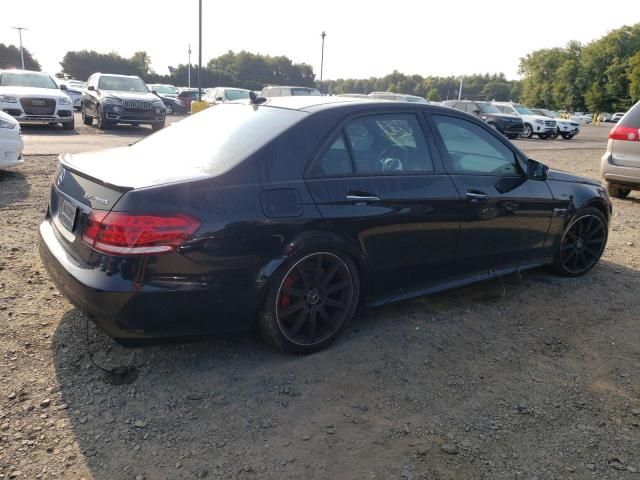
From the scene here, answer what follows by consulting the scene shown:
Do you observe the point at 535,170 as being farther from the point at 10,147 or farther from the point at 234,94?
the point at 234,94

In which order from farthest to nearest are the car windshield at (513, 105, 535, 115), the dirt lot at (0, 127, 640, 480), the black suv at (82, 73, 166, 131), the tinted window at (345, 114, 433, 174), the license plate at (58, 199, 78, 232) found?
the car windshield at (513, 105, 535, 115) → the black suv at (82, 73, 166, 131) → the tinted window at (345, 114, 433, 174) → the license plate at (58, 199, 78, 232) → the dirt lot at (0, 127, 640, 480)

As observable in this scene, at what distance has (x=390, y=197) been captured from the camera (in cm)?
351

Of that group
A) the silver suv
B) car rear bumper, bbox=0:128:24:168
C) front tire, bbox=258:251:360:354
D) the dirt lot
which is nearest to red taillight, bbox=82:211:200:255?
front tire, bbox=258:251:360:354

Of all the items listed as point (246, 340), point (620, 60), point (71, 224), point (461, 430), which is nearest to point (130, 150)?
point (71, 224)

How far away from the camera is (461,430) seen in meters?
2.74

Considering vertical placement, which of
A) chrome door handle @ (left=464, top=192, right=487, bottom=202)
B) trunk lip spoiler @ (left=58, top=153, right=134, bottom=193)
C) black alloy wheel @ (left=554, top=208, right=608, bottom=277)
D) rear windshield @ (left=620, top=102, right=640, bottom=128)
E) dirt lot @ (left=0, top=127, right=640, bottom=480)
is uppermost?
rear windshield @ (left=620, top=102, right=640, bottom=128)

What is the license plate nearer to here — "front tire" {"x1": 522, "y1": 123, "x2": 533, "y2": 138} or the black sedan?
the black sedan

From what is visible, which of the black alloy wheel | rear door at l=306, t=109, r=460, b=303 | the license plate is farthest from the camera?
the black alloy wheel

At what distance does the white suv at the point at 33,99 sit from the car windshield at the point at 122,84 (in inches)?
52.3

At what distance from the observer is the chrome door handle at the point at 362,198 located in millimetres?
3342

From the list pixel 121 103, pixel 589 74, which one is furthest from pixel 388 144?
pixel 589 74

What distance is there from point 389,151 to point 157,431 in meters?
2.21

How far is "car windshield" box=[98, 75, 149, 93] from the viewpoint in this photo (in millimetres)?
16625

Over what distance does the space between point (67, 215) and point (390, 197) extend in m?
1.95
